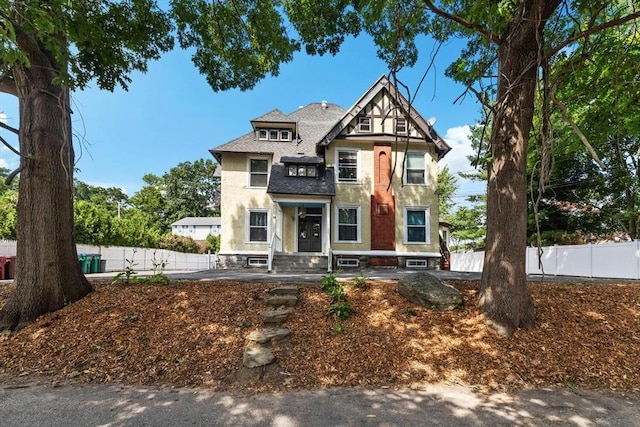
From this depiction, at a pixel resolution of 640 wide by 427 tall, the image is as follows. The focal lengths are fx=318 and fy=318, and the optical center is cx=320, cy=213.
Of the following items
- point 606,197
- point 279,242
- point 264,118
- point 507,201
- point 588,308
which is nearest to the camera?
point 507,201

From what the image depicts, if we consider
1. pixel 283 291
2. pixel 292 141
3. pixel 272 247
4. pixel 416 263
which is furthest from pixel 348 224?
pixel 283 291

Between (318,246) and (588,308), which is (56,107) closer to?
(588,308)

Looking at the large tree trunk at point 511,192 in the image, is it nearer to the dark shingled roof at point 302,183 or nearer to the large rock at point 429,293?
the large rock at point 429,293

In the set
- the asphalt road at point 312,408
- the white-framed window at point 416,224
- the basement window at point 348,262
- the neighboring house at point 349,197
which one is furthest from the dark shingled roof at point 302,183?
the asphalt road at point 312,408

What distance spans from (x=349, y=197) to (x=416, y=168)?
3.40 metres

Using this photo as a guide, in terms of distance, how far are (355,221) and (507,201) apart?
32.3 ft

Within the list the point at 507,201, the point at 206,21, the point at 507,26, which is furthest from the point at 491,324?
the point at 206,21

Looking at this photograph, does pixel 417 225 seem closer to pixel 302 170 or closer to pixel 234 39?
pixel 302 170

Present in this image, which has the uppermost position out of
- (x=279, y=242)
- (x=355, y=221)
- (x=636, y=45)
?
(x=636, y=45)

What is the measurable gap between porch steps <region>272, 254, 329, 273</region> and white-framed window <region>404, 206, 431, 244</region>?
4.04 m

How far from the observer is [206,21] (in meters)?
6.73

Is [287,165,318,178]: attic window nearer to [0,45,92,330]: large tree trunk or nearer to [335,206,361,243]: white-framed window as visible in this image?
[335,206,361,243]: white-framed window

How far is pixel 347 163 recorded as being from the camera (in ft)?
48.7

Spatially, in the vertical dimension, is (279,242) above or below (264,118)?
→ below
